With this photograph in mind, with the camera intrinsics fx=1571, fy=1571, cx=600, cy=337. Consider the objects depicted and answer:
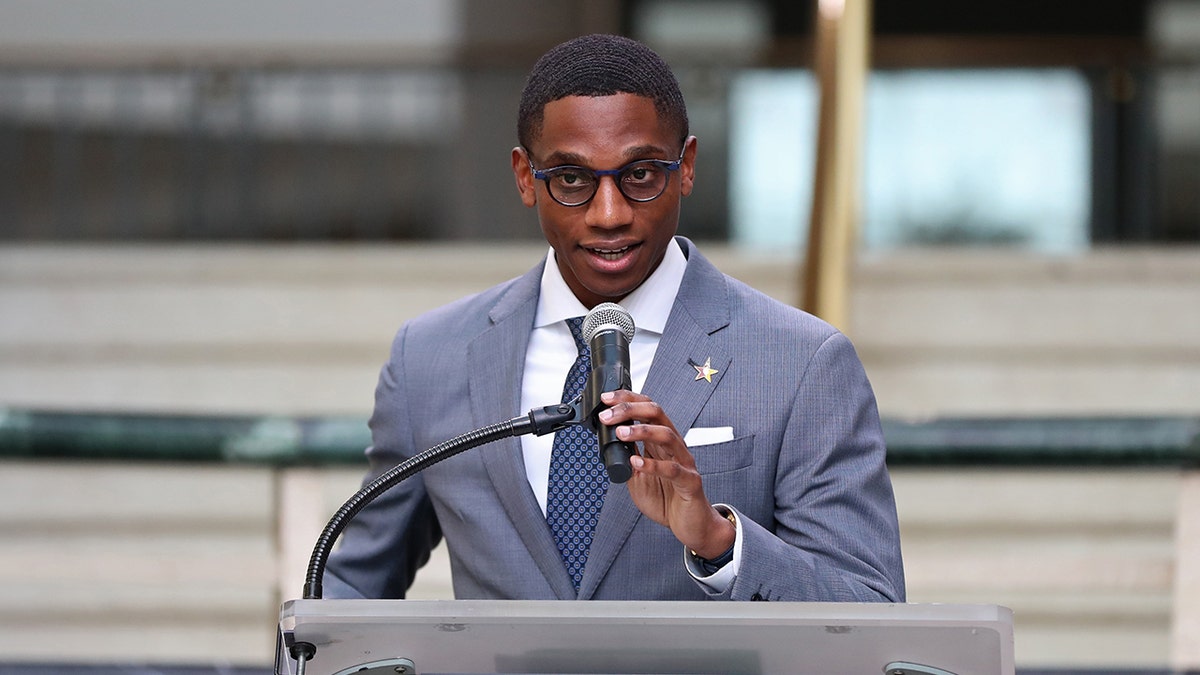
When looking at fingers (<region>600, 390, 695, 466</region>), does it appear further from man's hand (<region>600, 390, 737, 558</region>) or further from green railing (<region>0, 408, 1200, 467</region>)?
green railing (<region>0, 408, 1200, 467</region>)

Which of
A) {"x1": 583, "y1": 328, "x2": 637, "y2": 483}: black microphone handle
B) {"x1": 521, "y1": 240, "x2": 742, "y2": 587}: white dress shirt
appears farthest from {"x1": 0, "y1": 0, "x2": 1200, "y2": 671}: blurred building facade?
{"x1": 583, "y1": 328, "x2": 637, "y2": 483}: black microphone handle

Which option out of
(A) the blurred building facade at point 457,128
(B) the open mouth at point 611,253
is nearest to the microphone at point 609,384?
(B) the open mouth at point 611,253

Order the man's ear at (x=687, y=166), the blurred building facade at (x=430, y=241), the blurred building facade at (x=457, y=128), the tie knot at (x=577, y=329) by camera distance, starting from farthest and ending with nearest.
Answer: the blurred building facade at (x=457, y=128), the blurred building facade at (x=430, y=241), the tie knot at (x=577, y=329), the man's ear at (x=687, y=166)

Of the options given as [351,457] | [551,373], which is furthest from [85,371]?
[551,373]

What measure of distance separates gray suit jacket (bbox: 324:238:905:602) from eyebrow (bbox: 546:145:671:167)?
0.76 feet

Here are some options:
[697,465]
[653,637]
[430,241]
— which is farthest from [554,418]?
[430,241]

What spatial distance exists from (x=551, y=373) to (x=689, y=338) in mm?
186

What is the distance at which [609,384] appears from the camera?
1.43 meters

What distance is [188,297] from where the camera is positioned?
554 centimetres

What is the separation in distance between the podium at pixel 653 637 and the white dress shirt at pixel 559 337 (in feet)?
1.51

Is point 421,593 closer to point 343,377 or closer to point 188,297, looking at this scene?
point 343,377

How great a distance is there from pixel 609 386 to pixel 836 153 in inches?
116

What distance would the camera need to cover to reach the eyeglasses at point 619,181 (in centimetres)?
167

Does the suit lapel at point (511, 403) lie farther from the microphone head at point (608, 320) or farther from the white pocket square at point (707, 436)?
the microphone head at point (608, 320)
